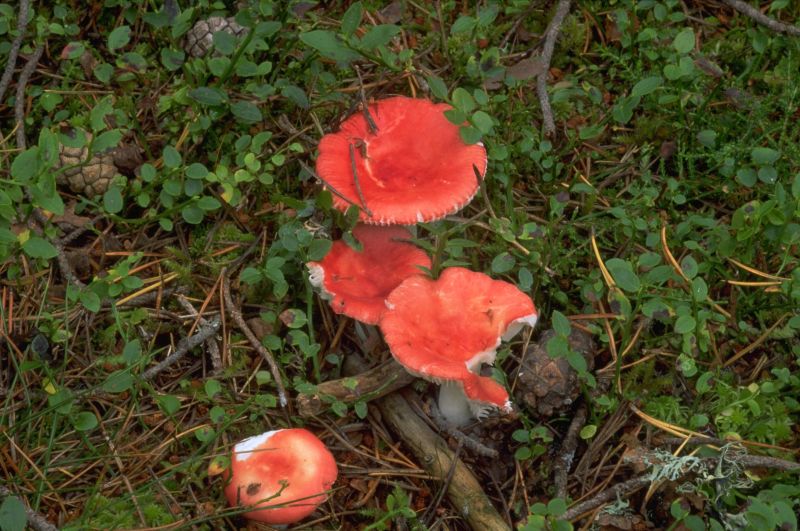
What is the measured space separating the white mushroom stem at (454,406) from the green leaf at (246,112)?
1.52m

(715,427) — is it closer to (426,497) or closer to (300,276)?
(426,497)

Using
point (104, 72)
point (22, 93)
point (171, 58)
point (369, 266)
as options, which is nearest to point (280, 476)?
point (369, 266)

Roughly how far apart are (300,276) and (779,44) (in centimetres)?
286

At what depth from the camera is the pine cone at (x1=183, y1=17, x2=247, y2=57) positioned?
159 inches

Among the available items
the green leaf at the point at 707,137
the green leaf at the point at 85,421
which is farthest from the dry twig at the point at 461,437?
the green leaf at the point at 707,137

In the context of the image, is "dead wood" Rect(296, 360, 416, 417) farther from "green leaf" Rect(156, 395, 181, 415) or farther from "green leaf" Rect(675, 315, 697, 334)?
"green leaf" Rect(675, 315, 697, 334)

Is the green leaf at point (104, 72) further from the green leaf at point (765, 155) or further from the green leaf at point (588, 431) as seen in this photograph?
the green leaf at point (765, 155)

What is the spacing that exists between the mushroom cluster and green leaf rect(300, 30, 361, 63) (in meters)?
0.28

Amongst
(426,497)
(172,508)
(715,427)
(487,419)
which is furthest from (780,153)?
(172,508)

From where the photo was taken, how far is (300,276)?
11.3 ft

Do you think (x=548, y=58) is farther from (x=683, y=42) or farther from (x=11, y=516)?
(x=11, y=516)

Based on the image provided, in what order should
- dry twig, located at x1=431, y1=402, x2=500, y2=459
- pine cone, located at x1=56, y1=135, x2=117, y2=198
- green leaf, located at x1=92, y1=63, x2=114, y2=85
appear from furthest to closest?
green leaf, located at x1=92, y1=63, x2=114, y2=85 < pine cone, located at x1=56, y1=135, x2=117, y2=198 < dry twig, located at x1=431, y1=402, x2=500, y2=459

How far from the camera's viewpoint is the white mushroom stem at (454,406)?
3.24 m

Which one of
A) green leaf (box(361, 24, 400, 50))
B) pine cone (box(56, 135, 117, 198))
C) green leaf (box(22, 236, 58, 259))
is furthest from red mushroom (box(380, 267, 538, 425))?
pine cone (box(56, 135, 117, 198))
